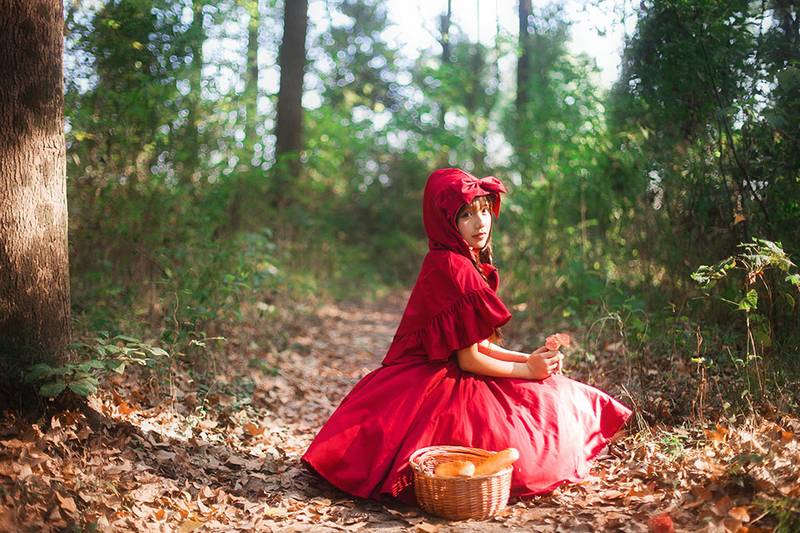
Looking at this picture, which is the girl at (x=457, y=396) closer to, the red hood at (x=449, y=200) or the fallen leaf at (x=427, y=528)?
the red hood at (x=449, y=200)

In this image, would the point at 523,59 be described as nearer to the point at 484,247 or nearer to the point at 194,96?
the point at 194,96

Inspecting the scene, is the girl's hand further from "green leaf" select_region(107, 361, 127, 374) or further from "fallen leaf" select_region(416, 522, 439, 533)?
"green leaf" select_region(107, 361, 127, 374)

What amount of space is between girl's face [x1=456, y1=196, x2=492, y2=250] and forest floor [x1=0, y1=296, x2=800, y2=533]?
137cm

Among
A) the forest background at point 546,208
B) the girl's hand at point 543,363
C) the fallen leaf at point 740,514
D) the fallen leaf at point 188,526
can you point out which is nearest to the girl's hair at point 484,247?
the girl's hand at point 543,363

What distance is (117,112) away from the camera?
20.5ft

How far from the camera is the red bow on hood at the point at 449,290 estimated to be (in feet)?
11.4

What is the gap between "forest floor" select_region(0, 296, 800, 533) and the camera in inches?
114

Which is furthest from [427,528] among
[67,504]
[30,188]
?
[30,188]

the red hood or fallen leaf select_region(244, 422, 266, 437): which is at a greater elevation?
the red hood

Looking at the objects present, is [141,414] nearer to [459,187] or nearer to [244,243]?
[459,187]

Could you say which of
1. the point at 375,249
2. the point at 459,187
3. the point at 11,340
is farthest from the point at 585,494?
the point at 375,249

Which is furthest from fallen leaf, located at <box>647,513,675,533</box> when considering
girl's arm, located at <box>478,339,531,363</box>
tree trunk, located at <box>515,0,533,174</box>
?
tree trunk, located at <box>515,0,533,174</box>

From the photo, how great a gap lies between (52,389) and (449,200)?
2135 millimetres

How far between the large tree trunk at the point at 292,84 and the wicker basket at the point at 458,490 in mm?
8078
